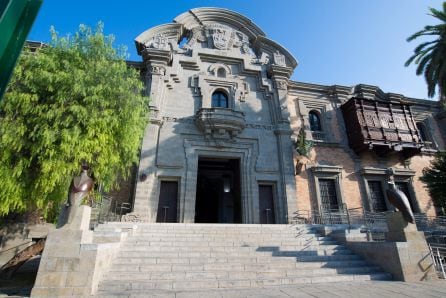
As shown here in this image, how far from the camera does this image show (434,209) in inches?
624

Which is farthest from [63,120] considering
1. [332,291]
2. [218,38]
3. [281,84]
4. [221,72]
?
[281,84]

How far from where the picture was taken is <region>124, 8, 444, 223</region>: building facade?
13461 millimetres

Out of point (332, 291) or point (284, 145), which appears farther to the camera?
point (284, 145)

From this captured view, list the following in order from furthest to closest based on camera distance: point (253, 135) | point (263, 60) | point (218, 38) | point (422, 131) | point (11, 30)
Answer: point (422, 131), point (263, 60), point (218, 38), point (253, 135), point (11, 30)

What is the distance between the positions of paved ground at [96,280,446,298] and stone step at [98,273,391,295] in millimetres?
286

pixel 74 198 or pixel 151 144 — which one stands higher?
pixel 151 144

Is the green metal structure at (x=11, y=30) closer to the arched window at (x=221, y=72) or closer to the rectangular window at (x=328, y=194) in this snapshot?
the rectangular window at (x=328, y=194)

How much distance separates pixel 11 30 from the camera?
0.87 metres

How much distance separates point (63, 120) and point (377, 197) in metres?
17.9

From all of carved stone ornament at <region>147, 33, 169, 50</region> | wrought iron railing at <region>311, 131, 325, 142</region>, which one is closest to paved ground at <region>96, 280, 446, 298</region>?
wrought iron railing at <region>311, 131, 325, 142</region>

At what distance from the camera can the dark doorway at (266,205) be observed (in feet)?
45.2

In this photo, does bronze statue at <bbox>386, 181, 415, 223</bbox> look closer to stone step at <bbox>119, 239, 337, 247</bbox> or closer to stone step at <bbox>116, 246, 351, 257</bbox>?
stone step at <bbox>116, 246, 351, 257</bbox>

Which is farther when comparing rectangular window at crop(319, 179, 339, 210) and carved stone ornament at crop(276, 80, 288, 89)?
carved stone ornament at crop(276, 80, 288, 89)

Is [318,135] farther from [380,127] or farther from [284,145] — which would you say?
[380,127]
